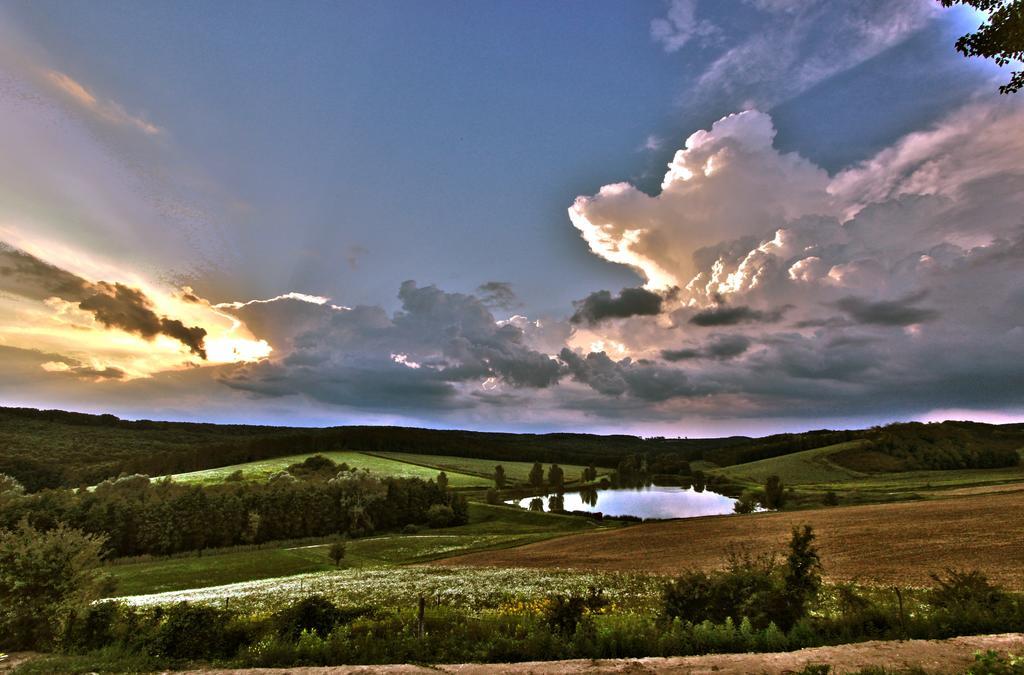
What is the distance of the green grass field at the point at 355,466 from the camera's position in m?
143

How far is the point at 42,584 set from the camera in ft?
63.9

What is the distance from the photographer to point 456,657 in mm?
15180

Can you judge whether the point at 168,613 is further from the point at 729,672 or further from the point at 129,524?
the point at 129,524

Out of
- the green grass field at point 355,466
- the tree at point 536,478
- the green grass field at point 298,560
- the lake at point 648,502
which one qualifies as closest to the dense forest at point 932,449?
the lake at point 648,502

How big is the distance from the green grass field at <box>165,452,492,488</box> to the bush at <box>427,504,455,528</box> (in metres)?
28.3

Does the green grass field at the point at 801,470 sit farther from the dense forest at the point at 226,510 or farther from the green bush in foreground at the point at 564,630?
the green bush in foreground at the point at 564,630

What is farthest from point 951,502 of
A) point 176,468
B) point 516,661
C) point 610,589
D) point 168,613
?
point 176,468

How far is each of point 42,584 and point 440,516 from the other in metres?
94.5

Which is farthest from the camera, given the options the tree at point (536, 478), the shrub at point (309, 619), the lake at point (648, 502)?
the tree at point (536, 478)

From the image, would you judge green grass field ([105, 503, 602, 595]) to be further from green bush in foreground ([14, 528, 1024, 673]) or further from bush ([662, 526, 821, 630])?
bush ([662, 526, 821, 630])

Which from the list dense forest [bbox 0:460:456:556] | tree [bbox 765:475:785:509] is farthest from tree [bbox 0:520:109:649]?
tree [bbox 765:475:785:509]

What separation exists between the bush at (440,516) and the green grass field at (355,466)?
2829 centimetres

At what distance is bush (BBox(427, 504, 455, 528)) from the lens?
358 feet

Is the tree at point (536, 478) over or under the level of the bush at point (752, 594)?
under
